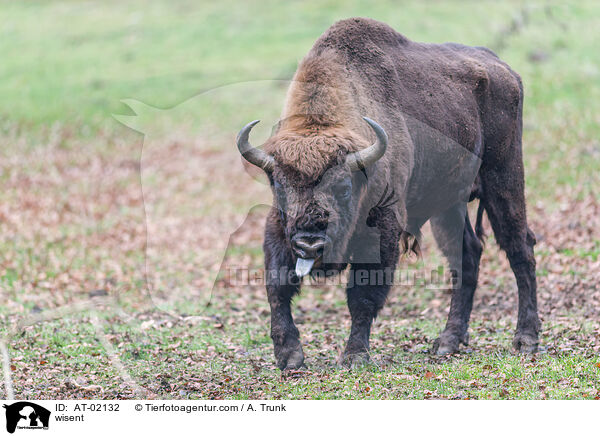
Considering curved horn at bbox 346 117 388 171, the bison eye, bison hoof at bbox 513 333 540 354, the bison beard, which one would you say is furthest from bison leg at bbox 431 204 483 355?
the bison eye

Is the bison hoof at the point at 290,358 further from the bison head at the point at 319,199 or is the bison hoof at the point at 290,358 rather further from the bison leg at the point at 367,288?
the bison head at the point at 319,199

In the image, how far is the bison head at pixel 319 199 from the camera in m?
6.32

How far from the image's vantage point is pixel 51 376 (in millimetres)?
7156

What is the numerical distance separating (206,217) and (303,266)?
1022 cm

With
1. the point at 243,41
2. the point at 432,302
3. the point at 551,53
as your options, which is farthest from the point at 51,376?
the point at 243,41

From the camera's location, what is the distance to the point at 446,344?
26.3 feet

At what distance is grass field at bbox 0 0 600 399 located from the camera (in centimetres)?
715

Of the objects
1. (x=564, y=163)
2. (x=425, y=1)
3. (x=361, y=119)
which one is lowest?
(x=564, y=163)

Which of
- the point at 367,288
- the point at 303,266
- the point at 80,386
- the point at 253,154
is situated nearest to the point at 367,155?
the point at 253,154
